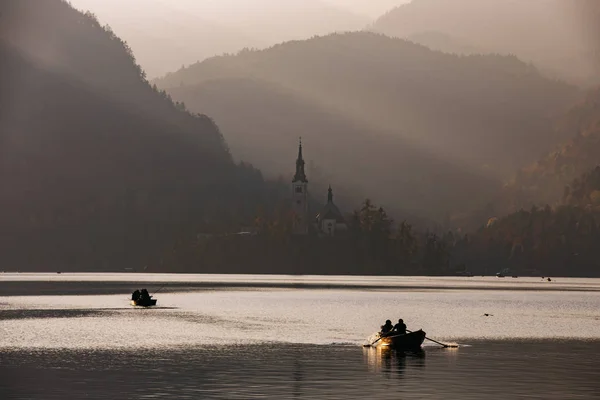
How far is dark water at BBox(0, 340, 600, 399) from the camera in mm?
70688

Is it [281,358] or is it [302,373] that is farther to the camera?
[281,358]

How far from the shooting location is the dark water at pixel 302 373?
70.7 meters

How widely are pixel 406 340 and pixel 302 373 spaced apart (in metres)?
22.9

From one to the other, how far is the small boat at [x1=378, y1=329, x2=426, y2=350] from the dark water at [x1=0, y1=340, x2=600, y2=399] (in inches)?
64.0

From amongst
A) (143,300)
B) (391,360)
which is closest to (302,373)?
(391,360)

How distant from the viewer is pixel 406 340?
103375mm

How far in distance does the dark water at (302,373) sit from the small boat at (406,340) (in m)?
1.62

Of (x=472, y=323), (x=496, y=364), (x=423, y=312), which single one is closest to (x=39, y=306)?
(x=423, y=312)

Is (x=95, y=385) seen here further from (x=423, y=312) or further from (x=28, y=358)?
(x=423, y=312)

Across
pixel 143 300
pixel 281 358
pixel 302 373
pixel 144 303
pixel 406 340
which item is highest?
pixel 143 300

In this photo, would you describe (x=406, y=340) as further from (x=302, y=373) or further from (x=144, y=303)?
(x=144, y=303)

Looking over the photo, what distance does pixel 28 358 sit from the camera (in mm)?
92875

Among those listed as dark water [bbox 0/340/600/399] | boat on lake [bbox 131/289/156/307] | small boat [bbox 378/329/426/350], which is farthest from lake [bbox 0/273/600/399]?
boat on lake [bbox 131/289/156/307]

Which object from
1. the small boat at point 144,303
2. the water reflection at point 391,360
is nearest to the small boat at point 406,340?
the water reflection at point 391,360
